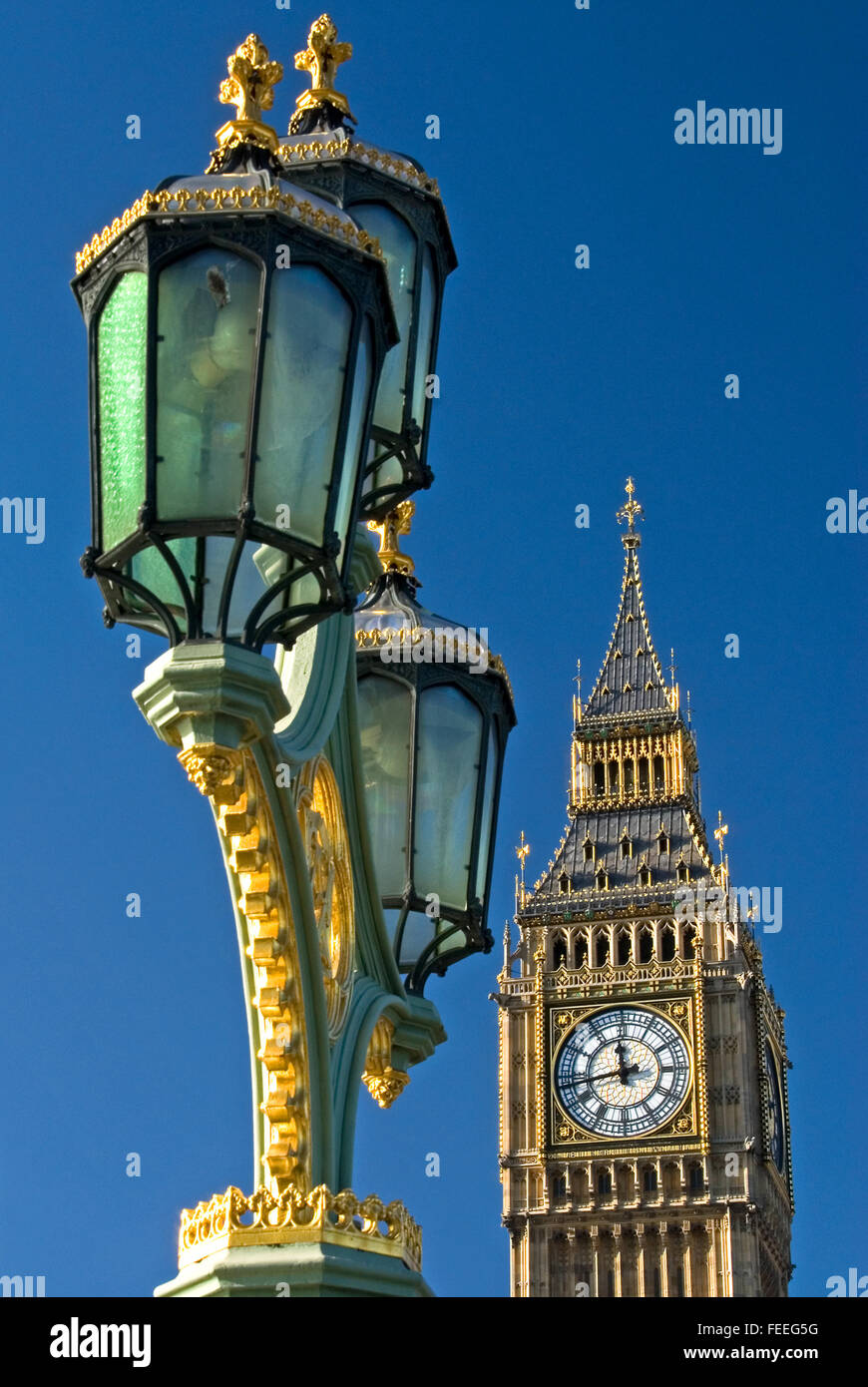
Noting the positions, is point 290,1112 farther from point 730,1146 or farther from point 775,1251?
point 775,1251

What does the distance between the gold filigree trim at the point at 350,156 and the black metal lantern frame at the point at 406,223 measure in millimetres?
10

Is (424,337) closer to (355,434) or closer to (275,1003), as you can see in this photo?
(355,434)

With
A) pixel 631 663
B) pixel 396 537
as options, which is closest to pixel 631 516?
pixel 631 663

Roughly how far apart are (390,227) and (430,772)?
2.49 metres

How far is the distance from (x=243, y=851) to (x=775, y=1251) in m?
84.7

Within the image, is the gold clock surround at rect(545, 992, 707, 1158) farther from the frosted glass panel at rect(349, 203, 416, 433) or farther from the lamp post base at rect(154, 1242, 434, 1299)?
the lamp post base at rect(154, 1242, 434, 1299)

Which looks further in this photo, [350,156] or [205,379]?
[350,156]

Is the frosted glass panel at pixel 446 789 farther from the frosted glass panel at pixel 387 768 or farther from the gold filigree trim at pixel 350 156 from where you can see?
the gold filigree trim at pixel 350 156

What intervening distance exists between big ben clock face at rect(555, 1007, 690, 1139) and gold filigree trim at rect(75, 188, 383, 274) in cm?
7808

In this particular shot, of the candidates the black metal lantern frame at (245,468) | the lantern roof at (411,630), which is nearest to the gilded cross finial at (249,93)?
the black metal lantern frame at (245,468)

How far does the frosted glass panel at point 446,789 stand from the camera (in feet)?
38.8

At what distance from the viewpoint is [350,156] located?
1203 cm

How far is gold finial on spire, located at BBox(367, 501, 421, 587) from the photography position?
41.6 feet

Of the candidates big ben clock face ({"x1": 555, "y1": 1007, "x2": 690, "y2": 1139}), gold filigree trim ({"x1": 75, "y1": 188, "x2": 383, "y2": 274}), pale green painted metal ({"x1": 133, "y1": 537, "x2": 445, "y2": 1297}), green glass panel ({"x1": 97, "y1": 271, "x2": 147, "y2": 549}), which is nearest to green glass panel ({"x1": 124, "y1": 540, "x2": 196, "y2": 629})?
green glass panel ({"x1": 97, "y1": 271, "x2": 147, "y2": 549})
